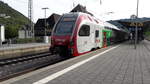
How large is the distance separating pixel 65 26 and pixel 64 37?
925 mm

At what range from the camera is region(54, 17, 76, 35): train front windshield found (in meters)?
11.1

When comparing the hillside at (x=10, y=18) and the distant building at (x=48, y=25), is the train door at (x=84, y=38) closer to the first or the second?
the distant building at (x=48, y=25)

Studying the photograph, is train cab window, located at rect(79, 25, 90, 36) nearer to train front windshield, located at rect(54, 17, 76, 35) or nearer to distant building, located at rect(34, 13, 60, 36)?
train front windshield, located at rect(54, 17, 76, 35)

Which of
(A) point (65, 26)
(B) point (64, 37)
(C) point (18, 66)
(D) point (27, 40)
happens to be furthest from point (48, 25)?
(C) point (18, 66)

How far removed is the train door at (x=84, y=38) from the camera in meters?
11.2

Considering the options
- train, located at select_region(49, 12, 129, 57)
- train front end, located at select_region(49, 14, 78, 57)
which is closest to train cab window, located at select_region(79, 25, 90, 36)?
train, located at select_region(49, 12, 129, 57)

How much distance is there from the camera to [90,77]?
5.70 meters

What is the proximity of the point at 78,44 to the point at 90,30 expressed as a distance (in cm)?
221

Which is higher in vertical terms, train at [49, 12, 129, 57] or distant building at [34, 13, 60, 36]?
distant building at [34, 13, 60, 36]

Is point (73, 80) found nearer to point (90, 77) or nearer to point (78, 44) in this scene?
point (90, 77)

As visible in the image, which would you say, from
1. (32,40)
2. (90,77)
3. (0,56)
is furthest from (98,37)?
(32,40)

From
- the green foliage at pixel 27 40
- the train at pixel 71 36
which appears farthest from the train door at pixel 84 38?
the green foliage at pixel 27 40

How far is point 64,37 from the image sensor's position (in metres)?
10.8

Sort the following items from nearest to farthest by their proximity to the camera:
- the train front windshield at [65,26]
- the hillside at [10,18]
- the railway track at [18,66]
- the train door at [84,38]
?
1. the railway track at [18,66]
2. the train front windshield at [65,26]
3. the train door at [84,38]
4. the hillside at [10,18]
